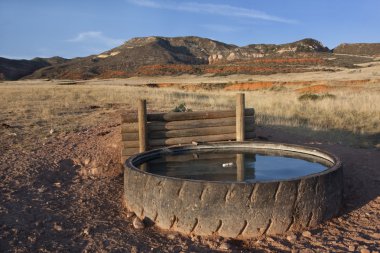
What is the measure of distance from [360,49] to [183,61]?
1362 inches

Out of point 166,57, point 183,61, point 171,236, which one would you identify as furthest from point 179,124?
point 183,61

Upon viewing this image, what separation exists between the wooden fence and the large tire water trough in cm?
206

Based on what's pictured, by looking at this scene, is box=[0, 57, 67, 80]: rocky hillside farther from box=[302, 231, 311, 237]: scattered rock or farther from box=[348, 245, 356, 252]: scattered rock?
box=[348, 245, 356, 252]: scattered rock

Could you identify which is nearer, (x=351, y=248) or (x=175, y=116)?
(x=351, y=248)

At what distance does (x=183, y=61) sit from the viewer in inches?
3588

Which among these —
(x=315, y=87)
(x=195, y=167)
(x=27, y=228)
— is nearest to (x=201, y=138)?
(x=195, y=167)

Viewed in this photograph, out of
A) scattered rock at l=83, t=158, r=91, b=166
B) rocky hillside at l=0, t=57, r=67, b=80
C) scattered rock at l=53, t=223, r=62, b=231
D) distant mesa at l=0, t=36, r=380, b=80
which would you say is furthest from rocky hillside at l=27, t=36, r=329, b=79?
scattered rock at l=53, t=223, r=62, b=231

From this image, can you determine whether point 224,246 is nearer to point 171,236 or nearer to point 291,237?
point 171,236

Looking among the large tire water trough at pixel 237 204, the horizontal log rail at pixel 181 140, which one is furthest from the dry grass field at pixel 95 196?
the horizontal log rail at pixel 181 140

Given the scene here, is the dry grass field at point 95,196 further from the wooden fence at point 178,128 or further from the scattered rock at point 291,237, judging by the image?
the wooden fence at point 178,128

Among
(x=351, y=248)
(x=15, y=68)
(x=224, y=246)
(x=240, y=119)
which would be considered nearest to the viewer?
(x=351, y=248)

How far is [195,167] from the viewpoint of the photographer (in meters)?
6.40

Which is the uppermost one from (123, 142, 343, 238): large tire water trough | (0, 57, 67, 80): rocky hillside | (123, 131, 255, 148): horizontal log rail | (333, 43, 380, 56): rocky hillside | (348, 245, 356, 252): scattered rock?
(333, 43, 380, 56): rocky hillside

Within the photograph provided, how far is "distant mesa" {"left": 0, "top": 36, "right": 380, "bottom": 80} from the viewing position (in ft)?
215
